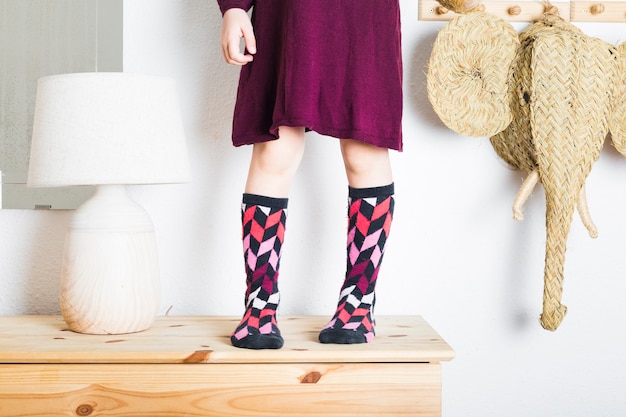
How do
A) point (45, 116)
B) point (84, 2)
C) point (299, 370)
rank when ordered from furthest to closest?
point (84, 2)
point (45, 116)
point (299, 370)

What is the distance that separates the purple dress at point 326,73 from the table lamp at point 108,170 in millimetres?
131

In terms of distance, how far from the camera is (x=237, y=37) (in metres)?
1.03

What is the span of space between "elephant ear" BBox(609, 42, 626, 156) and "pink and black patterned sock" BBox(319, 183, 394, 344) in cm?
47

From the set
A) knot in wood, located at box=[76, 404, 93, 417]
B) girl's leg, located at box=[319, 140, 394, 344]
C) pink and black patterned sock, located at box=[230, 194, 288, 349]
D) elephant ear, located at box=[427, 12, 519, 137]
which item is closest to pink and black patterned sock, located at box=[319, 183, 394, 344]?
girl's leg, located at box=[319, 140, 394, 344]

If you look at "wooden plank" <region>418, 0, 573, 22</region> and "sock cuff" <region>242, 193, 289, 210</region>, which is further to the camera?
"wooden plank" <region>418, 0, 573, 22</region>

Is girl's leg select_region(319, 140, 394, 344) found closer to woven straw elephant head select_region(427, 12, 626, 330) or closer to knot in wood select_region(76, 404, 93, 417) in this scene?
woven straw elephant head select_region(427, 12, 626, 330)

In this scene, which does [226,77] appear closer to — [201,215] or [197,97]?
[197,97]

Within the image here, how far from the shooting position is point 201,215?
1.31m

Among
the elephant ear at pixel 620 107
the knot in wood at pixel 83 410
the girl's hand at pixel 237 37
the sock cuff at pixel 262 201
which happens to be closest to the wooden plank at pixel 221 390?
the knot in wood at pixel 83 410

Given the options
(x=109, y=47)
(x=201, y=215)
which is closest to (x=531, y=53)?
(x=201, y=215)

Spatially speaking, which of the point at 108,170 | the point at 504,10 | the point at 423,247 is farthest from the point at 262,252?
the point at 504,10

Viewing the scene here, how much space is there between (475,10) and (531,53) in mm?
148

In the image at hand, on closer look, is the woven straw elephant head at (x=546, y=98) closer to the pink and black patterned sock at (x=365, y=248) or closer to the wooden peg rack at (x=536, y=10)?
the wooden peg rack at (x=536, y=10)

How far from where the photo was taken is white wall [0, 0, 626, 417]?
130cm
